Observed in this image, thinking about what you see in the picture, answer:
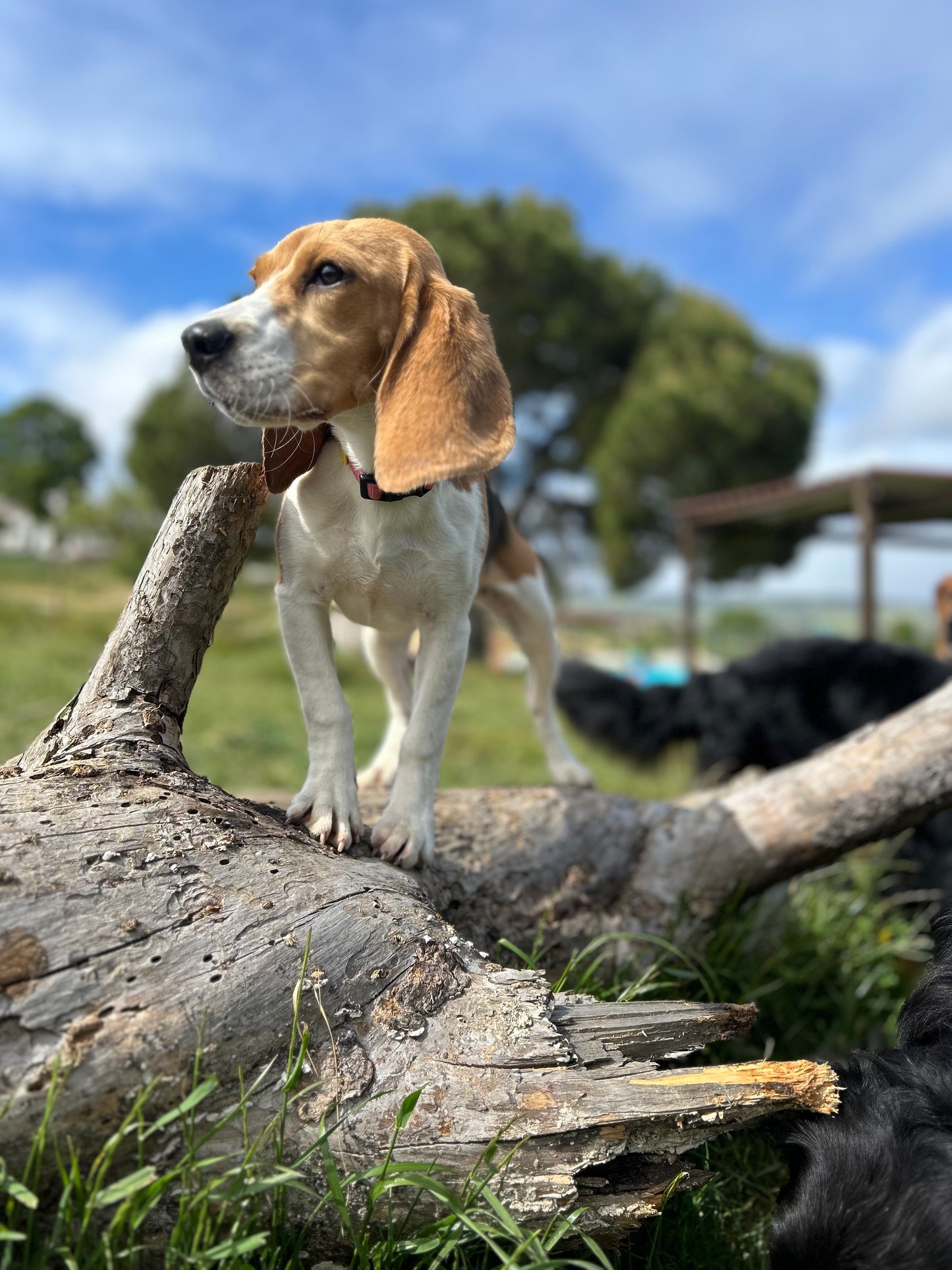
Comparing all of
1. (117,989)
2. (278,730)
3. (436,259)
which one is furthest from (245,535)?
(278,730)

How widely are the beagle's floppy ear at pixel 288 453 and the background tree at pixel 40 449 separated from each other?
5755 centimetres

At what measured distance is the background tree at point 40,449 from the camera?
182 feet

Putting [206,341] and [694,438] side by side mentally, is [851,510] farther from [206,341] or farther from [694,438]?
[206,341]

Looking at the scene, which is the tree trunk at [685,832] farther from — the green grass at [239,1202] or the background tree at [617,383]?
the background tree at [617,383]

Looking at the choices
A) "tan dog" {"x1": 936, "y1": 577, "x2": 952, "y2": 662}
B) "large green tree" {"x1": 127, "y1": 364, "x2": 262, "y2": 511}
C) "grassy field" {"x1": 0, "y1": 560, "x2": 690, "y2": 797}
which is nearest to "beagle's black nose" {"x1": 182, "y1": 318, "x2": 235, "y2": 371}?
"grassy field" {"x1": 0, "y1": 560, "x2": 690, "y2": 797}

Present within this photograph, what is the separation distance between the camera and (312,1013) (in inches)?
58.2

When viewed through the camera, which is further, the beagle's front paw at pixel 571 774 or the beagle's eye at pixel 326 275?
the beagle's front paw at pixel 571 774

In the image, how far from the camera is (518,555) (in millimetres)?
2949

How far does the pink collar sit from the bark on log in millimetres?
699

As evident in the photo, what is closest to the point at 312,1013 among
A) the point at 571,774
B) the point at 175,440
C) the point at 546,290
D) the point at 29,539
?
the point at 571,774

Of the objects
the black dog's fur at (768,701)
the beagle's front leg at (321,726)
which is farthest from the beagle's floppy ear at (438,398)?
the black dog's fur at (768,701)

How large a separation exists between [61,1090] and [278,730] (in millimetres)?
6696

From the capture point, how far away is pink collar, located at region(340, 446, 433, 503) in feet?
6.61

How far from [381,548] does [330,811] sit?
55 cm
